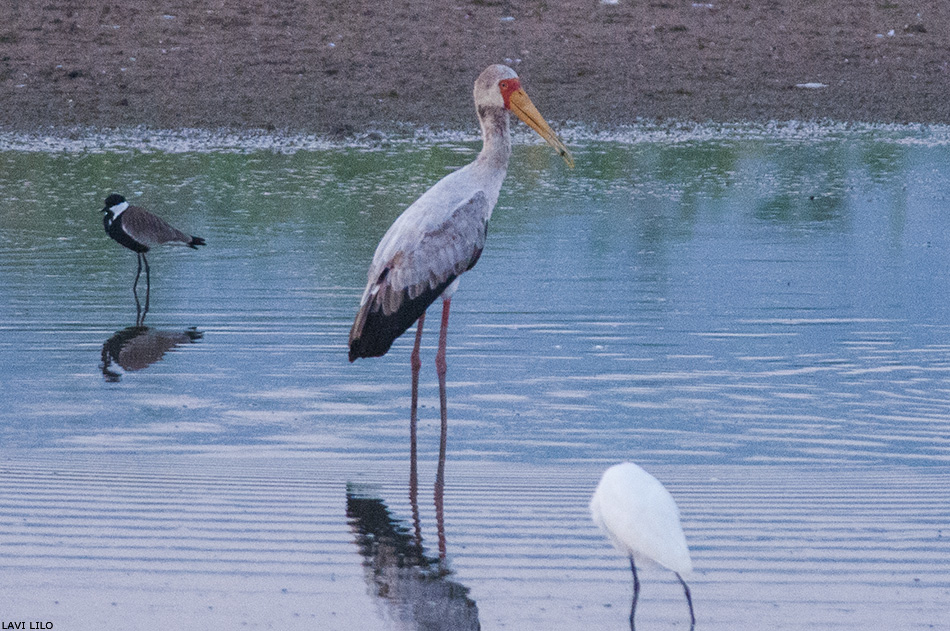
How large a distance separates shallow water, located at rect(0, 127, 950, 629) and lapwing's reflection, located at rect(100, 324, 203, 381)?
0.04 meters

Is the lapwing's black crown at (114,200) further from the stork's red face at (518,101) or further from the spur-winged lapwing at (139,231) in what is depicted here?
the stork's red face at (518,101)

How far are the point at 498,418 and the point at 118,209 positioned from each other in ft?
18.1

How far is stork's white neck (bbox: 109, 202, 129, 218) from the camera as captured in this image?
11.6 meters

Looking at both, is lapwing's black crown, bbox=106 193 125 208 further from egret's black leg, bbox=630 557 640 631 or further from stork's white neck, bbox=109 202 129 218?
egret's black leg, bbox=630 557 640 631

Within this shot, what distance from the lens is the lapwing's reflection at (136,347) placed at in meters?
8.48

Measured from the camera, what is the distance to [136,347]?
9039 mm

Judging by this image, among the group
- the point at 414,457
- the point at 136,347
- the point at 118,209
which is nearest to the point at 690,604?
the point at 414,457

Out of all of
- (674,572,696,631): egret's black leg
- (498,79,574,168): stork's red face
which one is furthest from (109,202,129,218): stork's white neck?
(674,572,696,631): egret's black leg

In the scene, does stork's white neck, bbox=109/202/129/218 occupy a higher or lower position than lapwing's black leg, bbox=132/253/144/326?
higher

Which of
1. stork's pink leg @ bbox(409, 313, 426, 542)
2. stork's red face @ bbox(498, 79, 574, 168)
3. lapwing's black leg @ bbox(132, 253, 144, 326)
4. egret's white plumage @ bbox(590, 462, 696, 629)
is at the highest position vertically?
stork's red face @ bbox(498, 79, 574, 168)

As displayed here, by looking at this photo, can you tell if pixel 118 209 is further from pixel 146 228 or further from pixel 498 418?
pixel 498 418

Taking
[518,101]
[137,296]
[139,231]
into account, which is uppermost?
[518,101]

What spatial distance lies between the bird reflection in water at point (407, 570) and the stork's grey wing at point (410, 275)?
0.99 metres

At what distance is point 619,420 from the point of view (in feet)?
23.1
